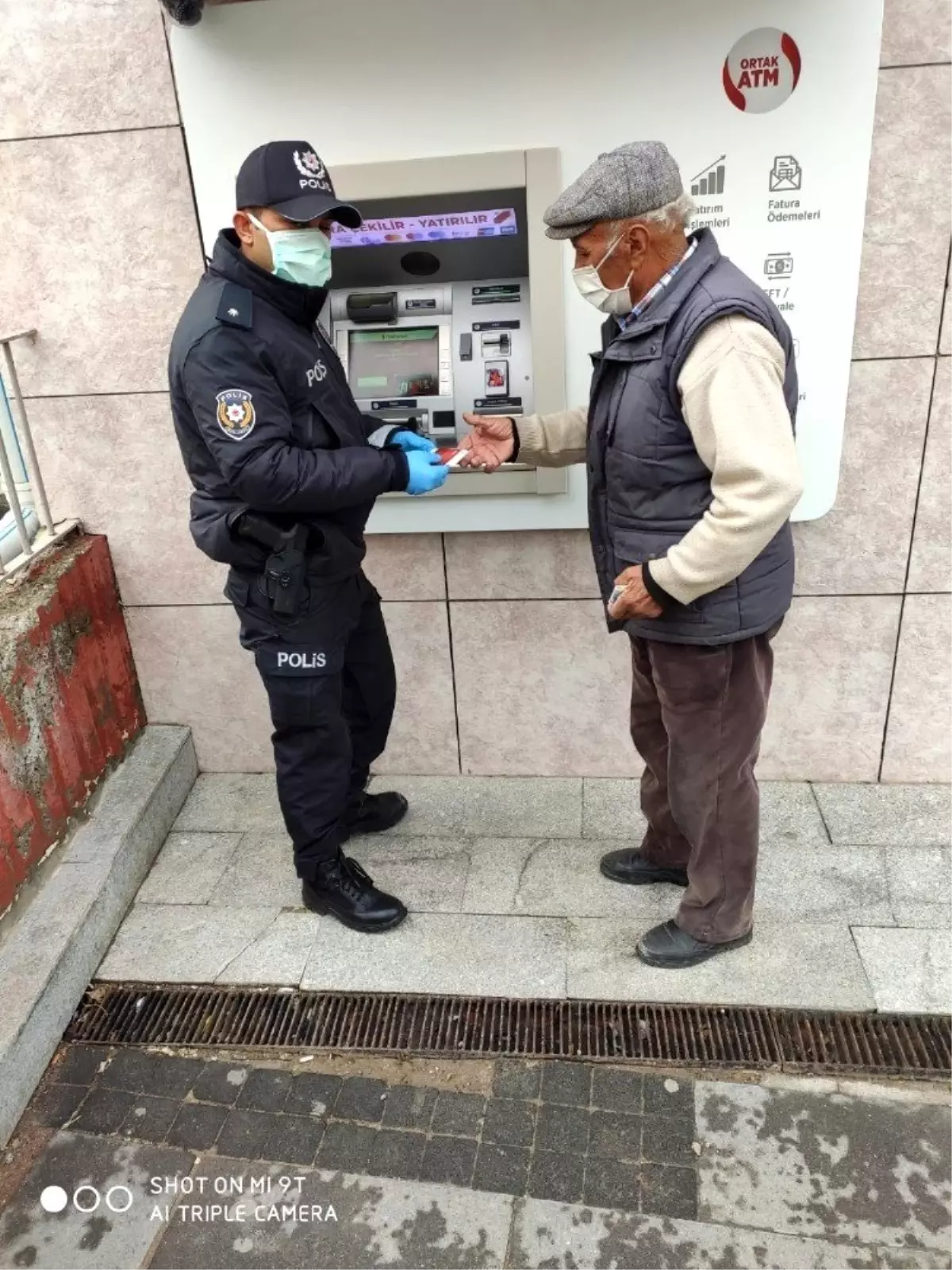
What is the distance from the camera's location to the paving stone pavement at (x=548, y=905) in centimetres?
284

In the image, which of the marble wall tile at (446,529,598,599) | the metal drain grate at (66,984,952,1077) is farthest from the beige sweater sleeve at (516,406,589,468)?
the metal drain grate at (66,984,952,1077)

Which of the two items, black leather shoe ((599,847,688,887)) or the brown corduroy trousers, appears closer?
the brown corduroy trousers

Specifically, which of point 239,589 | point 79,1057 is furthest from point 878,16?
point 79,1057

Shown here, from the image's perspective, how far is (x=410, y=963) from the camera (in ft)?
Answer: 9.75

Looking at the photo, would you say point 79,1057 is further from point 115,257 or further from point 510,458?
point 115,257

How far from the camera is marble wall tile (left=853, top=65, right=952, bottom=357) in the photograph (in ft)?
8.98

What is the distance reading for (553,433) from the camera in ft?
9.21

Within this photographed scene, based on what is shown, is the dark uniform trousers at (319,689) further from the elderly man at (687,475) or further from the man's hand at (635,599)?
the man's hand at (635,599)

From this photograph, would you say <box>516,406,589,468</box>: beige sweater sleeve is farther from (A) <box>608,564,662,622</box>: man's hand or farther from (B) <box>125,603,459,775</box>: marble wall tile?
(B) <box>125,603,459,775</box>: marble wall tile

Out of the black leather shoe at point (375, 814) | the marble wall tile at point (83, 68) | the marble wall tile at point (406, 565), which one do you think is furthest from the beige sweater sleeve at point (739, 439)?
the marble wall tile at point (83, 68)

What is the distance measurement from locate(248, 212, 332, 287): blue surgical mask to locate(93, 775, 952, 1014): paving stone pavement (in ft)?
6.33

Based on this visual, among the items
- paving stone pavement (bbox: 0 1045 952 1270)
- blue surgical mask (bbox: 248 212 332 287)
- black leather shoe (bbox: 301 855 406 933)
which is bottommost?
paving stone pavement (bbox: 0 1045 952 1270)

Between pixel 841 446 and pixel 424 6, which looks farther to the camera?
pixel 841 446

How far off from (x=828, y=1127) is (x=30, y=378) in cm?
336
